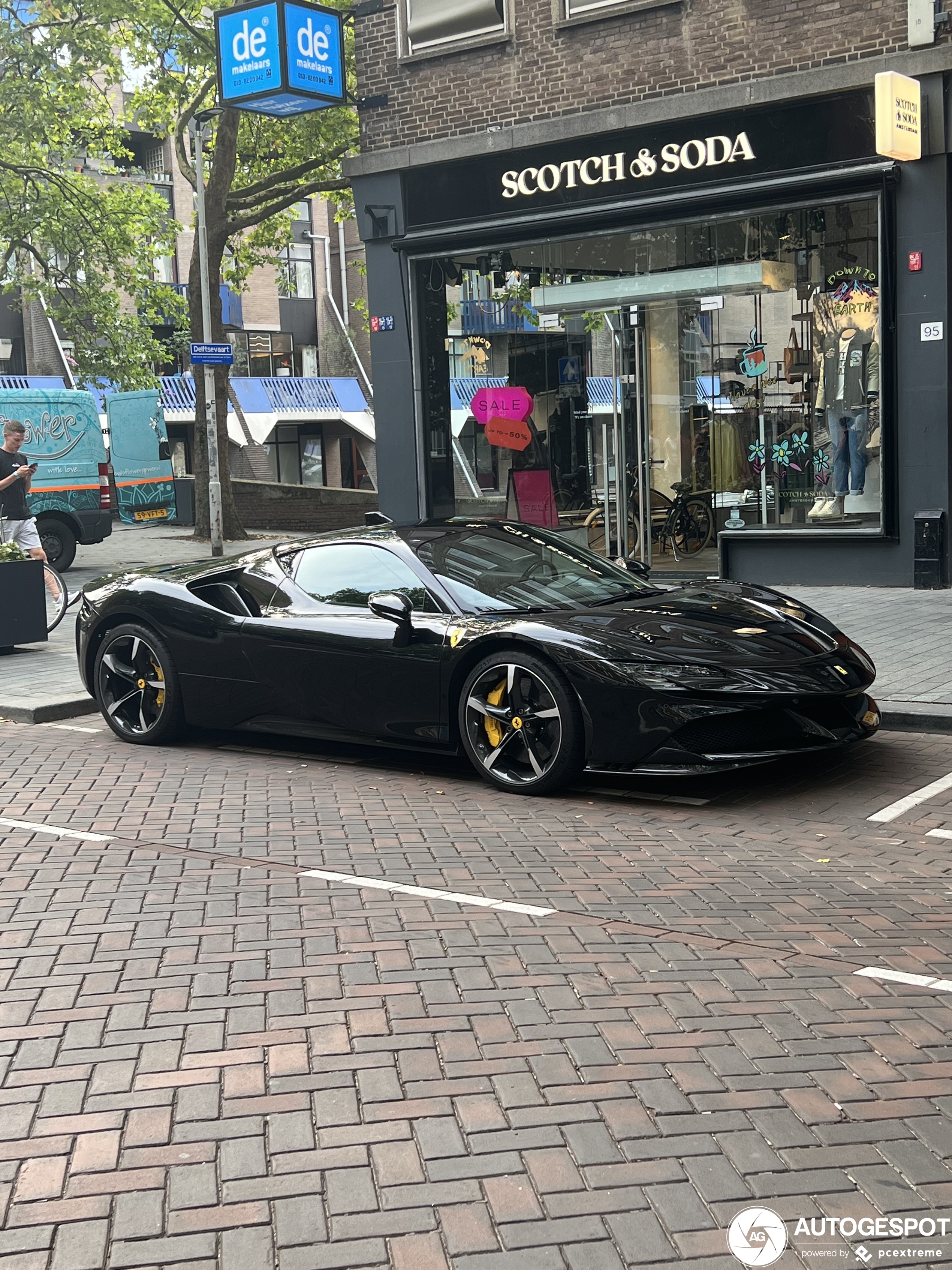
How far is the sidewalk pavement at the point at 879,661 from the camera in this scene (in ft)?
27.6

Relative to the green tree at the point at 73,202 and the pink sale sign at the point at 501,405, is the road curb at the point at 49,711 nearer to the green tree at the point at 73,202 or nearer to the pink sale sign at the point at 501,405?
the pink sale sign at the point at 501,405

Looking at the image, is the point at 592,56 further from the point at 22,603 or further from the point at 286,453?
the point at 286,453

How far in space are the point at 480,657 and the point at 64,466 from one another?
48.3 feet

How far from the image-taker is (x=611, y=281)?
16.0 metres

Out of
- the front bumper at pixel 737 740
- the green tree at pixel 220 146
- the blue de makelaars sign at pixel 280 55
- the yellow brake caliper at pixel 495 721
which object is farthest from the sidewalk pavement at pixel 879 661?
the green tree at pixel 220 146

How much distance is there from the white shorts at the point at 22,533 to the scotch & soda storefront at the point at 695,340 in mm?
4872

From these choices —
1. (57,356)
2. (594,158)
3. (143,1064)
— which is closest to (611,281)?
(594,158)

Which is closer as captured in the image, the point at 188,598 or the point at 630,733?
the point at 630,733

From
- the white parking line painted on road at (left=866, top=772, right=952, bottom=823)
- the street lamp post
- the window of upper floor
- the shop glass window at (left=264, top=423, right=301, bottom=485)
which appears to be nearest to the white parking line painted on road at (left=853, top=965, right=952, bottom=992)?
the white parking line painted on road at (left=866, top=772, right=952, bottom=823)

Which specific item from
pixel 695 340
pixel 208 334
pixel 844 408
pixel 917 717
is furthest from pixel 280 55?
pixel 917 717

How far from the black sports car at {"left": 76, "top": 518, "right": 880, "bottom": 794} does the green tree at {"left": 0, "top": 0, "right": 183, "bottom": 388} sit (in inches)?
608

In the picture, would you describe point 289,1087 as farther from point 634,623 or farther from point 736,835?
point 634,623

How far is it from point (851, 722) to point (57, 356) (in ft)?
120

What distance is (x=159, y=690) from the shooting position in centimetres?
866
